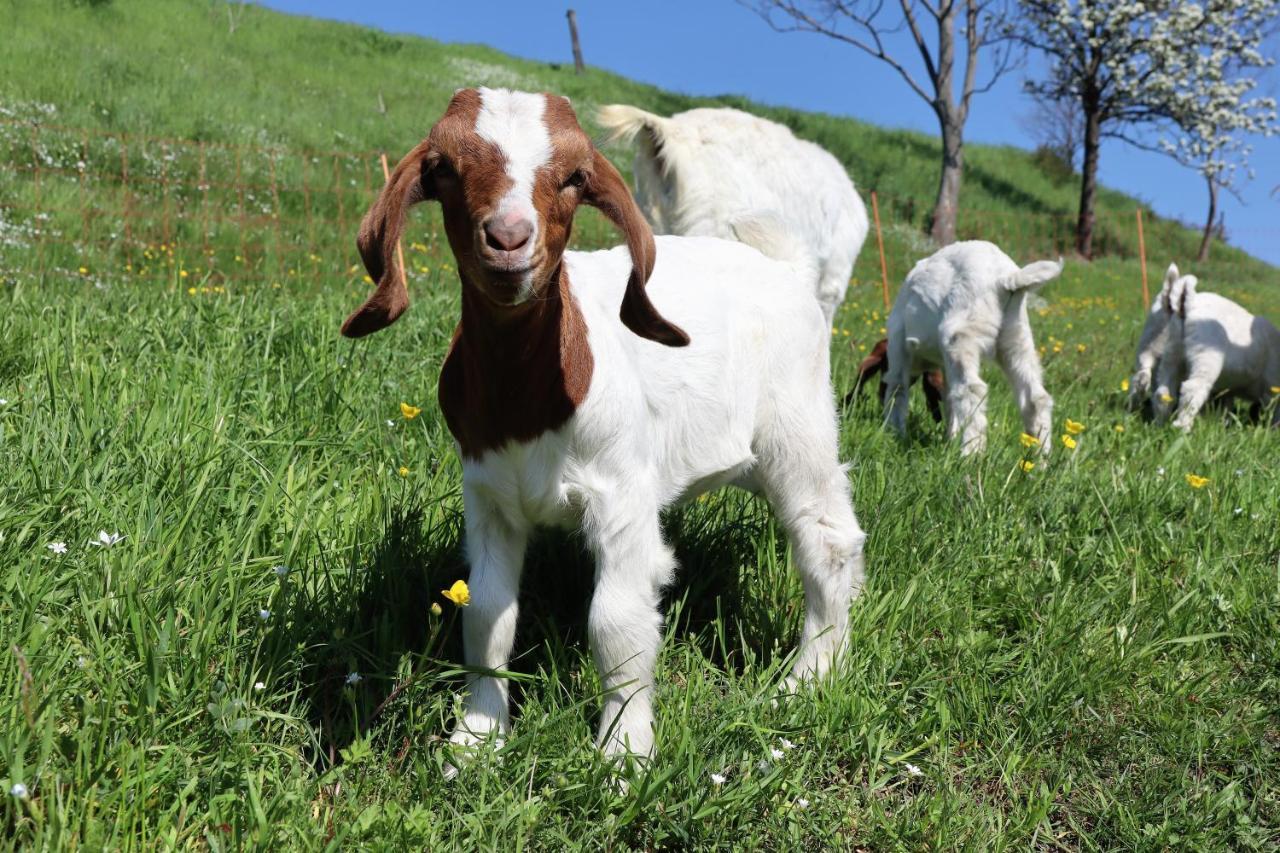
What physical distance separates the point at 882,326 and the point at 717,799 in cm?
826

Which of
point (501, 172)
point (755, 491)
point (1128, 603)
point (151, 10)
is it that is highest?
point (151, 10)

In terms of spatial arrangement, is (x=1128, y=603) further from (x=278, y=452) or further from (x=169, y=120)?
(x=169, y=120)

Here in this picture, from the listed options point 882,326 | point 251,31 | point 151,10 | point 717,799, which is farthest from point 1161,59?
point 717,799

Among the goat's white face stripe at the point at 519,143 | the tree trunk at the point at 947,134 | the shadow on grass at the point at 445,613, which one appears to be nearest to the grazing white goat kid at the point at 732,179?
the shadow on grass at the point at 445,613

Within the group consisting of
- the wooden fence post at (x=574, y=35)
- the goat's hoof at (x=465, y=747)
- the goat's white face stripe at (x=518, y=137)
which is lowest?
the goat's hoof at (x=465, y=747)

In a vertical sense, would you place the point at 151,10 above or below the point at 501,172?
above

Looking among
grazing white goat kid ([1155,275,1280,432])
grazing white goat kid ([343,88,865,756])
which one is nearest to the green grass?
grazing white goat kid ([343,88,865,756])

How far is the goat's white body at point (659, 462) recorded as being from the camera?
235cm

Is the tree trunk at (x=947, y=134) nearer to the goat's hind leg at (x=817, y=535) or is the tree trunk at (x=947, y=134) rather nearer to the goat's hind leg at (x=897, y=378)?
the goat's hind leg at (x=897, y=378)

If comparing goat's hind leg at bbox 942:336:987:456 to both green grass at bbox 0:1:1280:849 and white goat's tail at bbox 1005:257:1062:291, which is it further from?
green grass at bbox 0:1:1280:849

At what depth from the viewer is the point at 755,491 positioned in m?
3.13

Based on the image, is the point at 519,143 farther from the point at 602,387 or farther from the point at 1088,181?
the point at 1088,181

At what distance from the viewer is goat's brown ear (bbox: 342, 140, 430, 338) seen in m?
2.02

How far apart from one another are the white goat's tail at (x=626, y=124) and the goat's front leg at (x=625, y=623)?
109 inches
